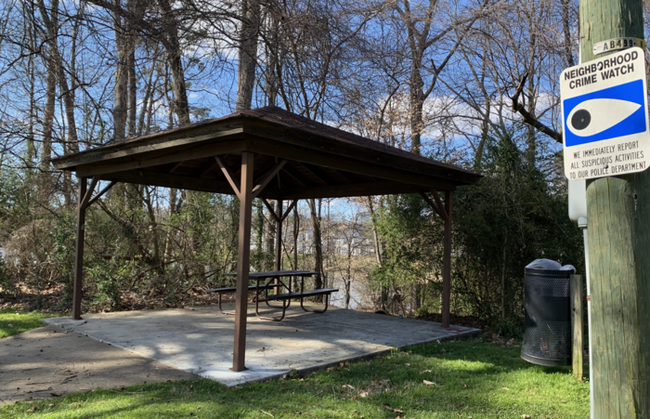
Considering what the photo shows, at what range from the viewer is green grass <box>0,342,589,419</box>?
3.70 meters

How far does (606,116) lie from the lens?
83.6 inches

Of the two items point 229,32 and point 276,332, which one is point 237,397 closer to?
point 276,332

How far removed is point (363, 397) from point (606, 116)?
3.01 m

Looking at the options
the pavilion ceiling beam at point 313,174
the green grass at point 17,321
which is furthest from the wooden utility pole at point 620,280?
the green grass at point 17,321

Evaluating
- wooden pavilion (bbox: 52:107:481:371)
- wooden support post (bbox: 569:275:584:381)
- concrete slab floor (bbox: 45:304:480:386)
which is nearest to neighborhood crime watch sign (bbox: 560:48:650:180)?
wooden support post (bbox: 569:275:584:381)

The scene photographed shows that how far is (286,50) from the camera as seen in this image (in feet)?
37.0

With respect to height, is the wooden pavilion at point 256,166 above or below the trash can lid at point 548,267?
above

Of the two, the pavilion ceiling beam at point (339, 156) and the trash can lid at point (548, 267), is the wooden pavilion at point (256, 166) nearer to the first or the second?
the pavilion ceiling beam at point (339, 156)

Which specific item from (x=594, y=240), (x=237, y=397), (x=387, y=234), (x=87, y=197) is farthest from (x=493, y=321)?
(x=87, y=197)

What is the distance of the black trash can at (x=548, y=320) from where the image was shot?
4.82 meters

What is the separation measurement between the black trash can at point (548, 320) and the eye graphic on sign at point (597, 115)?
3098 millimetres

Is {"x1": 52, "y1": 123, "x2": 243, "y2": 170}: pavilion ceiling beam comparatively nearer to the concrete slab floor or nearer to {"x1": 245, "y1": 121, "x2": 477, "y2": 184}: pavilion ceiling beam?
{"x1": 245, "y1": 121, "x2": 477, "y2": 184}: pavilion ceiling beam

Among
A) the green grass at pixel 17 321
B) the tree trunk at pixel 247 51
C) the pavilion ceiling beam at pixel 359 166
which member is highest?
the tree trunk at pixel 247 51

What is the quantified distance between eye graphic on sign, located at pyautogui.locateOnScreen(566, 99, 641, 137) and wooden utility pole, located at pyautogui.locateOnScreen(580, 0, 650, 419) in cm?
24
